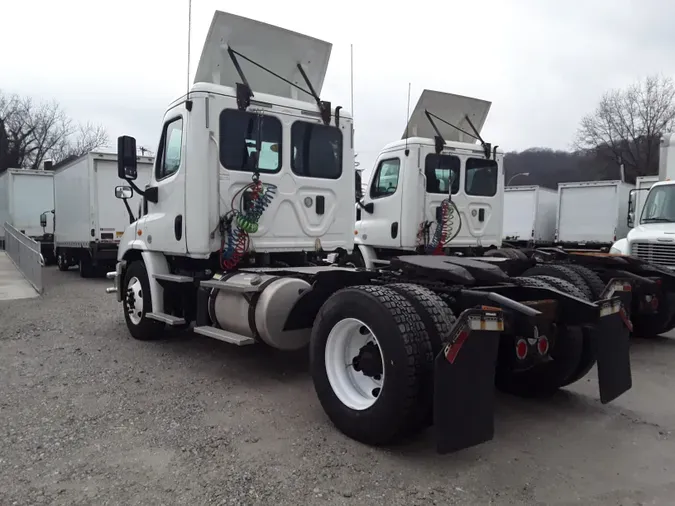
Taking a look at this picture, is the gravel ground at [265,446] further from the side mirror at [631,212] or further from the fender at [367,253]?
the side mirror at [631,212]

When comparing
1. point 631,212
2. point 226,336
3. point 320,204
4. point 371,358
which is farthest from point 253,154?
point 631,212

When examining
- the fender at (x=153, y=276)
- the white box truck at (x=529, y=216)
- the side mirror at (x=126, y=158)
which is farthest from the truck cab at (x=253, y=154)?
the white box truck at (x=529, y=216)

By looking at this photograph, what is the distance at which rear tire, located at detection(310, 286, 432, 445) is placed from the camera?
333 cm

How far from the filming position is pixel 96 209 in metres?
13.8

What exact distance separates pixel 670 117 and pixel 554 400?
149 feet

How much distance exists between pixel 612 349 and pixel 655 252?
522 cm

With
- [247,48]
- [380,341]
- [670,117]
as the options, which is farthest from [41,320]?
[670,117]

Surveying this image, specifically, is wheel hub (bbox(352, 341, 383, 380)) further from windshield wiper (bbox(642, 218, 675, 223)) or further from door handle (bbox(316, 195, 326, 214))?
windshield wiper (bbox(642, 218, 675, 223))

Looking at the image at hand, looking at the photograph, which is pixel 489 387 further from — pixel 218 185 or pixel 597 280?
pixel 218 185

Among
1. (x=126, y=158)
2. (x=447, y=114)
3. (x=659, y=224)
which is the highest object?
(x=447, y=114)

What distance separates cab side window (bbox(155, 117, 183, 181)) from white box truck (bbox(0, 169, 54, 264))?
15210 millimetres

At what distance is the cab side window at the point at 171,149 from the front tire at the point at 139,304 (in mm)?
1245

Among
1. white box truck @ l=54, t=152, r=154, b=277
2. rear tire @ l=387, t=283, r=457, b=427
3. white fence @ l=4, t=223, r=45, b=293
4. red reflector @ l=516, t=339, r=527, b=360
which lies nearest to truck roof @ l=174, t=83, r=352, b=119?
rear tire @ l=387, t=283, r=457, b=427

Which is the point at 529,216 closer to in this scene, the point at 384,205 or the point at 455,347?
the point at 384,205
